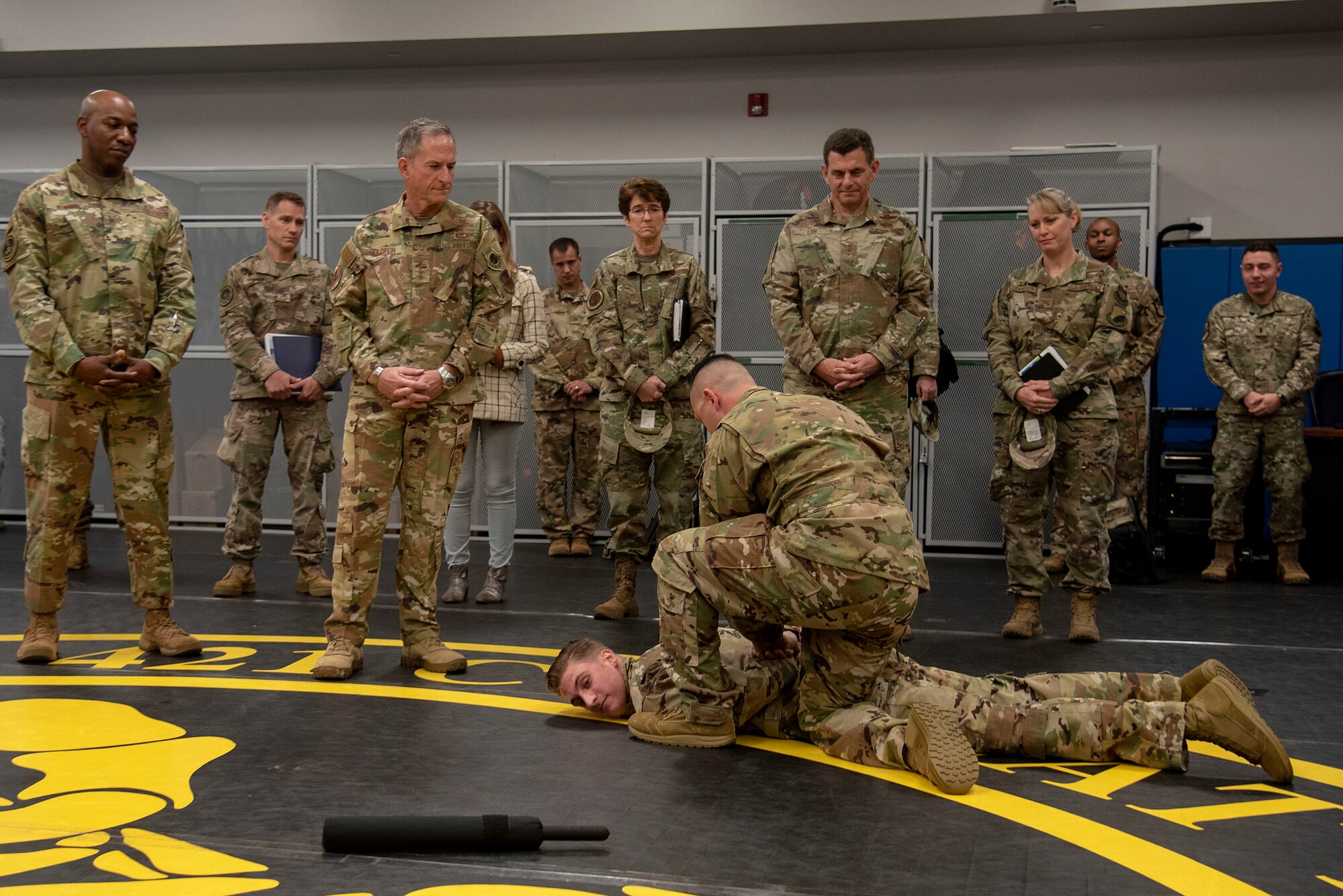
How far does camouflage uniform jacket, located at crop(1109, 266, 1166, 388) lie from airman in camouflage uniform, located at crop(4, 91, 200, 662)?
5296mm

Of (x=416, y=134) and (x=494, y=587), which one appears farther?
(x=494, y=587)

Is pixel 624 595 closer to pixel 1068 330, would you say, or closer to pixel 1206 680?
pixel 1068 330

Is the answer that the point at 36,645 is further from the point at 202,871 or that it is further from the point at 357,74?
the point at 357,74

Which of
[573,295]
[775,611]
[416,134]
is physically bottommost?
[775,611]

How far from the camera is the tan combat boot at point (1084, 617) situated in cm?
482

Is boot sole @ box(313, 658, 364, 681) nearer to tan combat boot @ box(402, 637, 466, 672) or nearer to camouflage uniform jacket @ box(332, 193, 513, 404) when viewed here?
tan combat boot @ box(402, 637, 466, 672)

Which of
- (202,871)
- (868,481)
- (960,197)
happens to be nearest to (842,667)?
(868,481)

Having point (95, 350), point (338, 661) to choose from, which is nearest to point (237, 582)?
point (95, 350)

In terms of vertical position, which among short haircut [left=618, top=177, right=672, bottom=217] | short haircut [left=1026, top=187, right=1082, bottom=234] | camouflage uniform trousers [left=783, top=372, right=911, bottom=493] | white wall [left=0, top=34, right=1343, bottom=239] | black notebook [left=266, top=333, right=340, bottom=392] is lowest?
camouflage uniform trousers [left=783, top=372, right=911, bottom=493]

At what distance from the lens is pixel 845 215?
191 inches

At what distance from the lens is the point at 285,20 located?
8.65 meters

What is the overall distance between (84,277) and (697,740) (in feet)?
9.06

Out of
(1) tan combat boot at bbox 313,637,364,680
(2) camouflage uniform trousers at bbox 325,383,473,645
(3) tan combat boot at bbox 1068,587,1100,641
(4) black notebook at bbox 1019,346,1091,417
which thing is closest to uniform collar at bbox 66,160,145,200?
(2) camouflage uniform trousers at bbox 325,383,473,645

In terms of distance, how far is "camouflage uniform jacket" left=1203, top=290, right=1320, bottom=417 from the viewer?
22.2 feet
